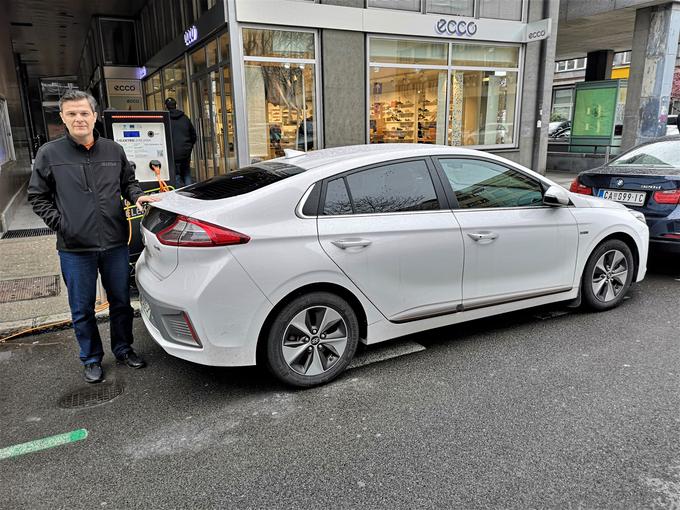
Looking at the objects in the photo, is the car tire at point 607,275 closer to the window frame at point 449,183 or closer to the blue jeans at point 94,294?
the window frame at point 449,183

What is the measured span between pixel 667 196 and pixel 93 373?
5.91m

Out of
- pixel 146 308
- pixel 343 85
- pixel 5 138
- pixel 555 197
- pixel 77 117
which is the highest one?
pixel 343 85

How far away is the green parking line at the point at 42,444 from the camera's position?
9.68 feet

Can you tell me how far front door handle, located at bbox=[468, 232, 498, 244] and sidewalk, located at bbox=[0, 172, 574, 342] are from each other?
3.30 m

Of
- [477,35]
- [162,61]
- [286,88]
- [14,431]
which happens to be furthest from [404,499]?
[162,61]

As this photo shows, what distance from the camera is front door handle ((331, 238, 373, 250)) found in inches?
138

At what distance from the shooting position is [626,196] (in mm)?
6133

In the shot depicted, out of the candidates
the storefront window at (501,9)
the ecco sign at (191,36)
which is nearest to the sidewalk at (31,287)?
the ecco sign at (191,36)

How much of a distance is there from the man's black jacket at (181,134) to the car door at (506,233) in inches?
252

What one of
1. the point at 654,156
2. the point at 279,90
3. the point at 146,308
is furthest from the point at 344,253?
the point at 279,90

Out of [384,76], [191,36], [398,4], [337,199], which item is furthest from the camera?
[191,36]

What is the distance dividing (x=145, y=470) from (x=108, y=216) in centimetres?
173

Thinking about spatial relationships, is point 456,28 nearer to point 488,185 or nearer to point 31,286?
point 488,185

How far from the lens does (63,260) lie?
362 centimetres
